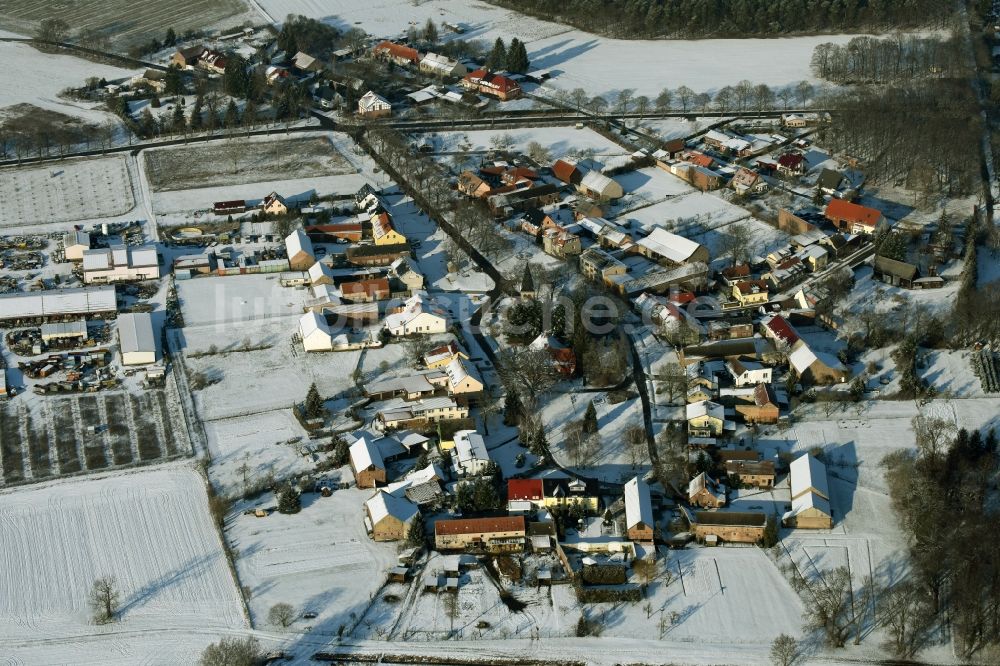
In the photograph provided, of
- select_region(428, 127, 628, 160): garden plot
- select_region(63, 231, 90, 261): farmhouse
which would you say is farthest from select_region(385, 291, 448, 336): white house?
select_region(428, 127, 628, 160): garden plot

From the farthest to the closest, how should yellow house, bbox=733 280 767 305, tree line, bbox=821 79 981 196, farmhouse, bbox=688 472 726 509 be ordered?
tree line, bbox=821 79 981 196, yellow house, bbox=733 280 767 305, farmhouse, bbox=688 472 726 509

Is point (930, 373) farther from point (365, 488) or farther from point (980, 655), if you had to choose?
point (365, 488)

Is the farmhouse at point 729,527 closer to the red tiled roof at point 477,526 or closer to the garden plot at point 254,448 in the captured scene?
the red tiled roof at point 477,526

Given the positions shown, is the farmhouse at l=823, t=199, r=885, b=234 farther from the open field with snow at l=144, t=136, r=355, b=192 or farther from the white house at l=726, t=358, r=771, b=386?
the open field with snow at l=144, t=136, r=355, b=192

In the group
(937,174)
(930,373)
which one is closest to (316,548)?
(930,373)

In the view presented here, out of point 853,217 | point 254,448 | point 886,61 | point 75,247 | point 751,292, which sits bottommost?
point 254,448

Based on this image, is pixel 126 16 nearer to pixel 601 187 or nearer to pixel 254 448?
pixel 601 187

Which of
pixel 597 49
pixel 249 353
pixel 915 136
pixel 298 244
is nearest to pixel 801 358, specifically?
pixel 249 353
